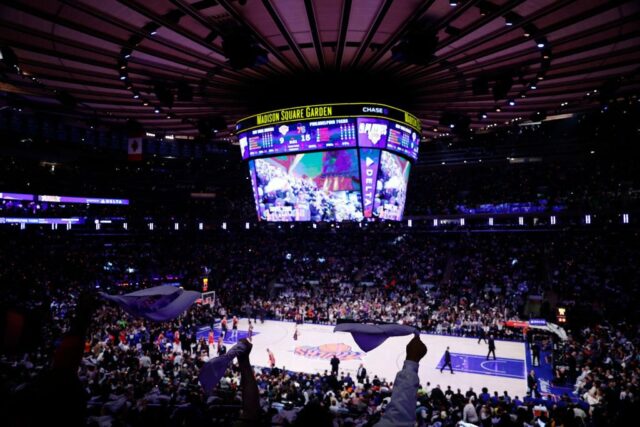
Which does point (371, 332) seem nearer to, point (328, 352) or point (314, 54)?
point (314, 54)

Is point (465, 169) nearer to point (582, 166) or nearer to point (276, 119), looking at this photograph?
point (582, 166)

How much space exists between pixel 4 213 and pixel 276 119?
31.5 m

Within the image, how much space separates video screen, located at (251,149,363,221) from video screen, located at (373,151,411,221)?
0.92 metres

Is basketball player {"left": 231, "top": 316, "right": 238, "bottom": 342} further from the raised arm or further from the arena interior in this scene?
the raised arm

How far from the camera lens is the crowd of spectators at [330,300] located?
10.4 meters

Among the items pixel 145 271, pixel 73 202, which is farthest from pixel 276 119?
pixel 73 202

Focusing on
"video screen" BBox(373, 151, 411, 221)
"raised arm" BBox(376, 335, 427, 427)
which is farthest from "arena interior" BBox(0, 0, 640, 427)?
"video screen" BBox(373, 151, 411, 221)

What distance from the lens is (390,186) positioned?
1648 cm

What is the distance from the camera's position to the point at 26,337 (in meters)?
3.75

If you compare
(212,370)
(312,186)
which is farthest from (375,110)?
(212,370)

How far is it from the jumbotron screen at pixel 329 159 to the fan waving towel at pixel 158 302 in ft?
31.7

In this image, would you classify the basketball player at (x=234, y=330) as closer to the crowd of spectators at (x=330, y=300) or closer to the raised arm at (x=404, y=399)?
the crowd of spectators at (x=330, y=300)

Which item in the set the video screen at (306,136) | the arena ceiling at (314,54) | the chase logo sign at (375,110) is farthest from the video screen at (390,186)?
the arena ceiling at (314,54)

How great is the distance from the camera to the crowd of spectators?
10.4 metres
